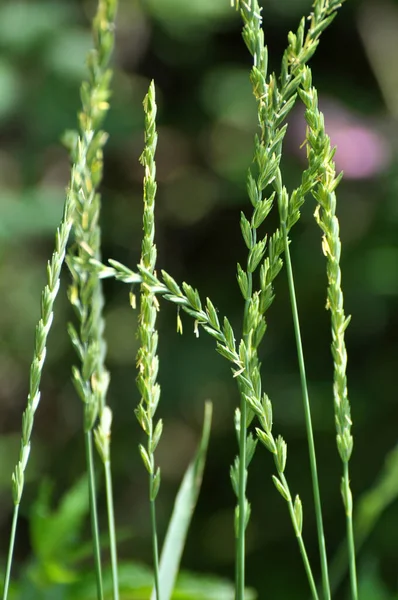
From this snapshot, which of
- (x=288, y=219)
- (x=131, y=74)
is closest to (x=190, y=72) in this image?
(x=131, y=74)

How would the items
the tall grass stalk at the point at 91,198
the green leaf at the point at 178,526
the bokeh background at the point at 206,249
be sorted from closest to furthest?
1. the tall grass stalk at the point at 91,198
2. the green leaf at the point at 178,526
3. the bokeh background at the point at 206,249

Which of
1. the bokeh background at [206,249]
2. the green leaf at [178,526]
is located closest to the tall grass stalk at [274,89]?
the green leaf at [178,526]

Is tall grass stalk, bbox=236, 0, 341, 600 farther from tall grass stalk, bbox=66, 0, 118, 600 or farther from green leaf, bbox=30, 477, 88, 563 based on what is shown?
green leaf, bbox=30, 477, 88, 563

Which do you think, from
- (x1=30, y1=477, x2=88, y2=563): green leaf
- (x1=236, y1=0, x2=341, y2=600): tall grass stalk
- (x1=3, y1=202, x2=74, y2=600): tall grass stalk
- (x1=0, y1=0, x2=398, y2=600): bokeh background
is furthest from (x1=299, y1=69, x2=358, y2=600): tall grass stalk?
(x1=0, y1=0, x2=398, y2=600): bokeh background

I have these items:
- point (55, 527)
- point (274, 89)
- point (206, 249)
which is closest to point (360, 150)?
point (206, 249)

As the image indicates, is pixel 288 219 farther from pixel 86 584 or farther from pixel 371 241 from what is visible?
pixel 371 241

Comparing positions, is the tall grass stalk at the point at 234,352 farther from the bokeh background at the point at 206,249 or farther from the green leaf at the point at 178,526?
the bokeh background at the point at 206,249
